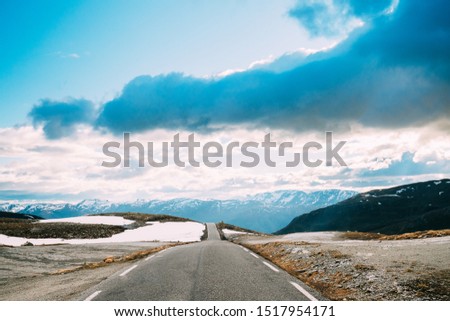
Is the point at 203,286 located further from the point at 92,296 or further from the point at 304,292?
the point at 92,296

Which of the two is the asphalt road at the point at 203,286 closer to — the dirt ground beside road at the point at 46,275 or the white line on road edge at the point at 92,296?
the white line on road edge at the point at 92,296

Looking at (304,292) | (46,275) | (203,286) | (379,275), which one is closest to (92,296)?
(203,286)

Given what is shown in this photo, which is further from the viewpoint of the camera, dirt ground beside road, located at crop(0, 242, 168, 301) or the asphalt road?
dirt ground beside road, located at crop(0, 242, 168, 301)

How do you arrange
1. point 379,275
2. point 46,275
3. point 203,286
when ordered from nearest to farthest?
1. point 203,286
2. point 379,275
3. point 46,275

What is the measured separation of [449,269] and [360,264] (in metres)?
2.66

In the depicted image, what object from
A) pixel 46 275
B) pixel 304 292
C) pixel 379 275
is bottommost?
pixel 46 275

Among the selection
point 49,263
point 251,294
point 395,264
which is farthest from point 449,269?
point 49,263

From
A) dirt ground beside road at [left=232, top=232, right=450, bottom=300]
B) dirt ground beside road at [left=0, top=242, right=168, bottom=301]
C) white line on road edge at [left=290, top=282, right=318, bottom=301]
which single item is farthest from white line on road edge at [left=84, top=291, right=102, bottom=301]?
dirt ground beside road at [left=232, top=232, right=450, bottom=300]

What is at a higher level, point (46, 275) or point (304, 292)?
point (304, 292)

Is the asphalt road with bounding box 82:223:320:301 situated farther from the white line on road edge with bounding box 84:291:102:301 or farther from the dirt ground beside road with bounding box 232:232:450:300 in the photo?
the dirt ground beside road with bounding box 232:232:450:300

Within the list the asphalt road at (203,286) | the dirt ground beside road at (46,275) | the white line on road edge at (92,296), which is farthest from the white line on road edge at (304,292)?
the dirt ground beside road at (46,275)

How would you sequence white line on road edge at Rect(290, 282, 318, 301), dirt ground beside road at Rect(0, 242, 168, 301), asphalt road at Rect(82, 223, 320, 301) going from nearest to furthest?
white line on road edge at Rect(290, 282, 318, 301)
asphalt road at Rect(82, 223, 320, 301)
dirt ground beside road at Rect(0, 242, 168, 301)
